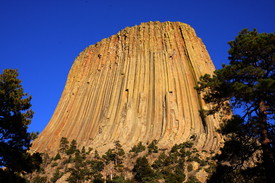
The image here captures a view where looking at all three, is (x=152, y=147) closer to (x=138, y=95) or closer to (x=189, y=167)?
(x=189, y=167)

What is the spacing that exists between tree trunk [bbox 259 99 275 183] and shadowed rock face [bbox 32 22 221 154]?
19842 mm

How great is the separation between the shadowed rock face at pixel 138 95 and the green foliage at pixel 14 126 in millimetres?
20844

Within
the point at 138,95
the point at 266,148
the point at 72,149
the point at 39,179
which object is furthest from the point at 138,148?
the point at 266,148

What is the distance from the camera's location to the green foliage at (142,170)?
24.9 m

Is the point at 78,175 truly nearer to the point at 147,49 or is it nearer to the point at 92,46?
the point at 147,49

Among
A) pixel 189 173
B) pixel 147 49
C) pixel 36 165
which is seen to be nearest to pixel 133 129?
pixel 189 173

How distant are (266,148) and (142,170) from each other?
17.0 metres

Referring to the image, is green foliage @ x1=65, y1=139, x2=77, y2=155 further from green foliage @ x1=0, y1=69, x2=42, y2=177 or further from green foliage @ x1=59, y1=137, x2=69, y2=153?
green foliage @ x1=0, y1=69, x2=42, y2=177

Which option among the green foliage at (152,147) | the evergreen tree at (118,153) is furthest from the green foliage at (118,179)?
the green foliage at (152,147)

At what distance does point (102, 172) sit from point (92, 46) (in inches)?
1654

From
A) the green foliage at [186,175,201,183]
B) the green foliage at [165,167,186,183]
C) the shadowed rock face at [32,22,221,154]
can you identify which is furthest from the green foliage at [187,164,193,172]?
the shadowed rock face at [32,22,221,154]

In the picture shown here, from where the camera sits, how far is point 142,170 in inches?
1014

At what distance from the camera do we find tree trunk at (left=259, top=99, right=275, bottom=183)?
9.91m

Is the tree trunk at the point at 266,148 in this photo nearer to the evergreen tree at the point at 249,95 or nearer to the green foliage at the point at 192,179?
the evergreen tree at the point at 249,95
